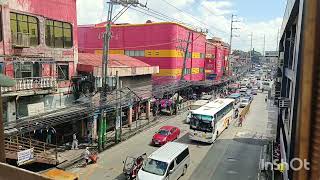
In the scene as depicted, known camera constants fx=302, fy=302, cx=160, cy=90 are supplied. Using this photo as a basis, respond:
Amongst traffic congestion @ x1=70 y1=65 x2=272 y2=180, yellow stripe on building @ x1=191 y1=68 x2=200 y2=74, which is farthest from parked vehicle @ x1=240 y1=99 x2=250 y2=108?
yellow stripe on building @ x1=191 y1=68 x2=200 y2=74

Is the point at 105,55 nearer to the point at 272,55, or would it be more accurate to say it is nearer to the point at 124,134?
the point at 124,134

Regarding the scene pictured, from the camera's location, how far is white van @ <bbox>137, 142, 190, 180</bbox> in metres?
16.1

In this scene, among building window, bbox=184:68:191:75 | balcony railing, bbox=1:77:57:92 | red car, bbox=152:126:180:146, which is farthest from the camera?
building window, bbox=184:68:191:75

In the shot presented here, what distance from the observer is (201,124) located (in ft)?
82.9

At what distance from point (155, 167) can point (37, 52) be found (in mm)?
11097

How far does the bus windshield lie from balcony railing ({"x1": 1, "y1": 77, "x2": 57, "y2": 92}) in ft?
37.9

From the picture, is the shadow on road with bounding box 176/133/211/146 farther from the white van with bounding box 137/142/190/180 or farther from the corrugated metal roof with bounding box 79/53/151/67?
the corrugated metal roof with bounding box 79/53/151/67

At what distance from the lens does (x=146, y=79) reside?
118 ft

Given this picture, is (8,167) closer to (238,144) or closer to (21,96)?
(21,96)

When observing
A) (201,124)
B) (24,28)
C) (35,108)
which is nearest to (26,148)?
(35,108)

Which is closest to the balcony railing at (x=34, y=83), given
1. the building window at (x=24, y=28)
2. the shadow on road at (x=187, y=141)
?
the building window at (x=24, y=28)

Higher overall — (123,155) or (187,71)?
(187,71)

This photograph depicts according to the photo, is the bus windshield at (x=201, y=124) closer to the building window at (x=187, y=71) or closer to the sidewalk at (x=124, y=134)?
the sidewalk at (x=124, y=134)

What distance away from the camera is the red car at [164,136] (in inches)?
978
